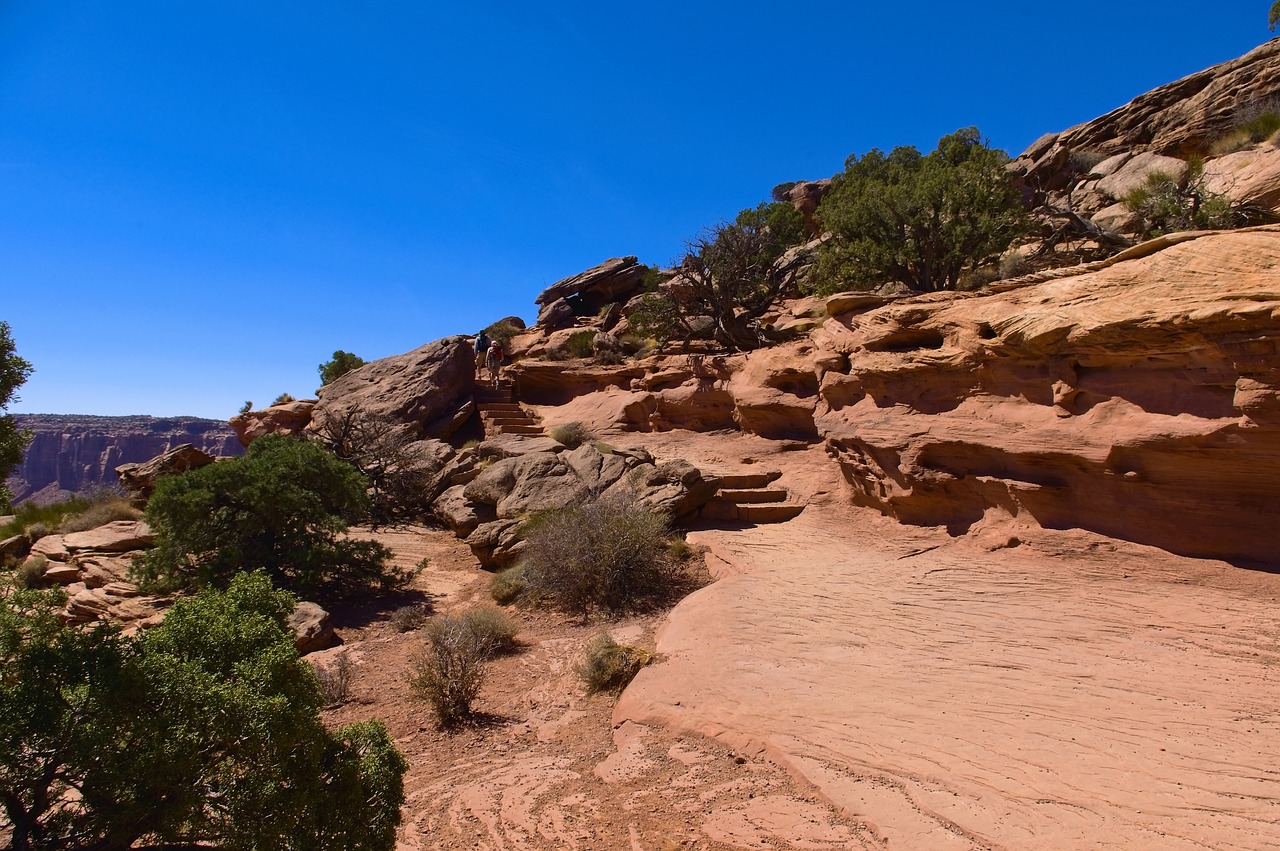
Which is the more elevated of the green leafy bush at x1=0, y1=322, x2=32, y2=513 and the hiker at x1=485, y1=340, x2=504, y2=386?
the hiker at x1=485, y1=340, x2=504, y2=386

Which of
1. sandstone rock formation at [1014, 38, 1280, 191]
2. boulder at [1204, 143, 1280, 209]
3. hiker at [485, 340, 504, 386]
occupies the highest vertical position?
sandstone rock formation at [1014, 38, 1280, 191]

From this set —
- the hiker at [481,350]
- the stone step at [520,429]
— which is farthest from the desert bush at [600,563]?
the hiker at [481,350]

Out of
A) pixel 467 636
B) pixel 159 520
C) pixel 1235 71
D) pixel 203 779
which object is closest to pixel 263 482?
pixel 159 520

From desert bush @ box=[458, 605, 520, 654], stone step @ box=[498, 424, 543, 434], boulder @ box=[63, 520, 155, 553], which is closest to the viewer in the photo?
desert bush @ box=[458, 605, 520, 654]

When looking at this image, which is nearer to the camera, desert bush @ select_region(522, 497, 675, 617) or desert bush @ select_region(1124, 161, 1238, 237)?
desert bush @ select_region(522, 497, 675, 617)

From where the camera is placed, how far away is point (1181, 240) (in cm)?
804

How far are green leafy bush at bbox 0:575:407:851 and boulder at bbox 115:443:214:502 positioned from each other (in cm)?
1707

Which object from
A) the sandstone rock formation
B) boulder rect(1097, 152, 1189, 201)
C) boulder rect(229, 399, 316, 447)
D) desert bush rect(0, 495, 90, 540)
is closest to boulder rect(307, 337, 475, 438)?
boulder rect(229, 399, 316, 447)

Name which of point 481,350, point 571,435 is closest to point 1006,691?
point 571,435

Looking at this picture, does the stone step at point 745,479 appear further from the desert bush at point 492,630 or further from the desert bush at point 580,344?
the desert bush at point 580,344

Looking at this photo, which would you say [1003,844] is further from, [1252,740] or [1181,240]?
[1181,240]

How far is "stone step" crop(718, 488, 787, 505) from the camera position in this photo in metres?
13.1

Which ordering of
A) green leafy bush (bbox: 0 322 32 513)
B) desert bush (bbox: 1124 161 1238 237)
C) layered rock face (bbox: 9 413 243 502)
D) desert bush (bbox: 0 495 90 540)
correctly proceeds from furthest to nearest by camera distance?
layered rock face (bbox: 9 413 243 502), desert bush (bbox: 0 495 90 540), desert bush (bbox: 1124 161 1238 237), green leafy bush (bbox: 0 322 32 513)

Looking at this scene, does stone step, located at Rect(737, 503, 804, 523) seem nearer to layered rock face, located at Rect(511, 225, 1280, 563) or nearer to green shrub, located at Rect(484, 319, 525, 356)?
layered rock face, located at Rect(511, 225, 1280, 563)
